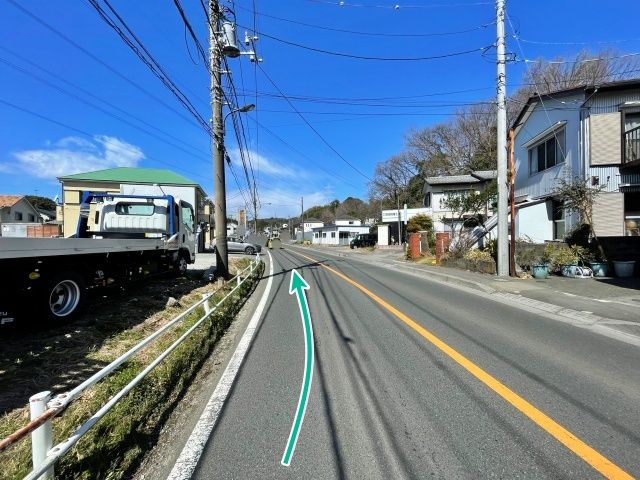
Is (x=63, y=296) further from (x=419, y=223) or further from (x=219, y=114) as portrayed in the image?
(x=419, y=223)

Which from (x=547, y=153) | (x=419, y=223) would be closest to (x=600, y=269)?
(x=547, y=153)

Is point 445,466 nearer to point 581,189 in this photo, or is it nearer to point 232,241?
point 581,189

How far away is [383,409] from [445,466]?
1059mm

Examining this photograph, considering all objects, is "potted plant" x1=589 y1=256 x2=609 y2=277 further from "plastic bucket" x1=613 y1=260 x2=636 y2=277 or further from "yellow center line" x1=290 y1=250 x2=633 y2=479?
"yellow center line" x1=290 y1=250 x2=633 y2=479

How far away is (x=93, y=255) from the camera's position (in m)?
7.98

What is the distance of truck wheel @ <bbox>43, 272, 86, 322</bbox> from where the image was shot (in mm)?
6668

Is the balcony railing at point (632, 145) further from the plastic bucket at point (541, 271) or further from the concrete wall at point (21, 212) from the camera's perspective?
the concrete wall at point (21, 212)

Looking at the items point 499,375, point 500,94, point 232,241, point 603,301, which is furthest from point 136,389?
point 232,241

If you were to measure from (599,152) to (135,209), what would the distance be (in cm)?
1673

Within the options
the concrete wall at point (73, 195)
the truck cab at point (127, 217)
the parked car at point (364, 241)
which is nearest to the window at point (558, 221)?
the truck cab at point (127, 217)

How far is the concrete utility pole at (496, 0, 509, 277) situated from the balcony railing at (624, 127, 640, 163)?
4.65 meters

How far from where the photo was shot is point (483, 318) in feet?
27.7

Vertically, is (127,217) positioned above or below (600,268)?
above

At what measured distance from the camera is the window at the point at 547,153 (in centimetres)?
1870
